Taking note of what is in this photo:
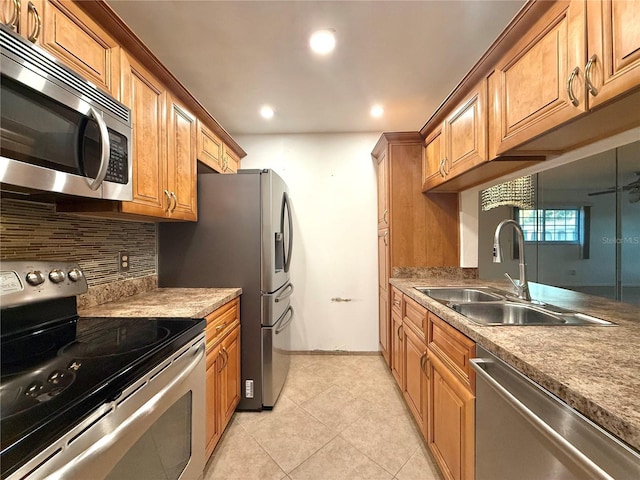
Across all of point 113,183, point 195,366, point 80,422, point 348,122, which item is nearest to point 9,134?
point 113,183

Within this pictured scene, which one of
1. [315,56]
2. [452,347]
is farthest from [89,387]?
[315,56]

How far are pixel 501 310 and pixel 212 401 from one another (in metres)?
1.74

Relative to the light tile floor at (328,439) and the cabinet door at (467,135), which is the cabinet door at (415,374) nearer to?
the light tile floor at (328,439)

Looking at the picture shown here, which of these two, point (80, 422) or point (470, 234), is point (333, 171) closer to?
point (470, 234)

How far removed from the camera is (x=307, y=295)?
3062 millimetres

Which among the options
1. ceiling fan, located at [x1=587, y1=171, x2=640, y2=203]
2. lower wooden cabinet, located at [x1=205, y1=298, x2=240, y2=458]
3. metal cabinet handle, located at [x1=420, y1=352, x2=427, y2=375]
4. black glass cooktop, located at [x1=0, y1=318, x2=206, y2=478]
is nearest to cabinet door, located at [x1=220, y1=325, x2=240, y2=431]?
lower wooden cabinet, located at [x1=205, y1=298, x2=240, y2=458]

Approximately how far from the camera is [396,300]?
2.28 meters

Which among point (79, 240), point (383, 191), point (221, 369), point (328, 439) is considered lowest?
point (328, 439)

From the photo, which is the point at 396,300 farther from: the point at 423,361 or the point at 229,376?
the point at 229,376

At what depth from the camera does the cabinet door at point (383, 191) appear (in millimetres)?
2562

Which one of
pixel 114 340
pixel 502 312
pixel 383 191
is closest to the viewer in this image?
pixel 114 340

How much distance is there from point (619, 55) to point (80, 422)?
1785 millimetres

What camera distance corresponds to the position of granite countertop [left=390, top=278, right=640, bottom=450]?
556mm

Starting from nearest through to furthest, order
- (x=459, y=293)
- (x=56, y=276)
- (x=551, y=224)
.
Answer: (x=56, y=276), (x=459, y=293), (x=551, y=224)
